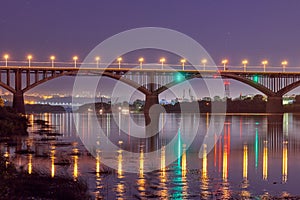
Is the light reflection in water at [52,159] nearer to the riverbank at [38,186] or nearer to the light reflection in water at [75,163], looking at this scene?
the light reflection in water at [75,163]

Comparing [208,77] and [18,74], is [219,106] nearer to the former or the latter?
[208,77]

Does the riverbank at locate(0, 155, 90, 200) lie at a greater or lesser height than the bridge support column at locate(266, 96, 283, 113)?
lesser

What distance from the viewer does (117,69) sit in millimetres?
104750

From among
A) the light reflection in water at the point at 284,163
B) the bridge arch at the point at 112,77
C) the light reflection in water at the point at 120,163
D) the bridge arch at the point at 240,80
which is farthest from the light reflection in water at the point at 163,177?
the bridge arch at the point at 240,80

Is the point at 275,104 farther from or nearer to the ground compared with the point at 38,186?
farther from the ground

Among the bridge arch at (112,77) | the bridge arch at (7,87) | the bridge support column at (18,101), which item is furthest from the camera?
the bridge arch at (112,77)

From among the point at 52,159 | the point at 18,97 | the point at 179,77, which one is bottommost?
the point at 52,159

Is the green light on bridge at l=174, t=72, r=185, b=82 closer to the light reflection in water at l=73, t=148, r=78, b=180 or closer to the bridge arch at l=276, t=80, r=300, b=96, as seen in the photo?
the bridge arch at l=276, t=80, r=300, b=96

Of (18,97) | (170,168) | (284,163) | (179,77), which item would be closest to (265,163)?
(284,163)

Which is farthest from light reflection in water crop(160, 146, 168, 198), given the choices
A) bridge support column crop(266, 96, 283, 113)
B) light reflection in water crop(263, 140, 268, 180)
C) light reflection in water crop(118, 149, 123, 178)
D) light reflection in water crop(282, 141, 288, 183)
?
bridge support column crop(266, 96, 283, 113)

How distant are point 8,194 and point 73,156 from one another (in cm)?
1629

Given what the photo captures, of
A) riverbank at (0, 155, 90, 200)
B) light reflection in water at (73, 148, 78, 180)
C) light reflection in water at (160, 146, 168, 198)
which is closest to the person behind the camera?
riverbank at (0, 155, 90, 200)

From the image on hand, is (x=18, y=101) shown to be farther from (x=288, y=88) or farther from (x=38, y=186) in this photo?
(x=38, y=186)

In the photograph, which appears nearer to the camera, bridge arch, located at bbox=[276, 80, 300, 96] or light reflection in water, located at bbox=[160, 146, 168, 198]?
light reflection in water, located at bbox=[160, 146, 168, 198]
